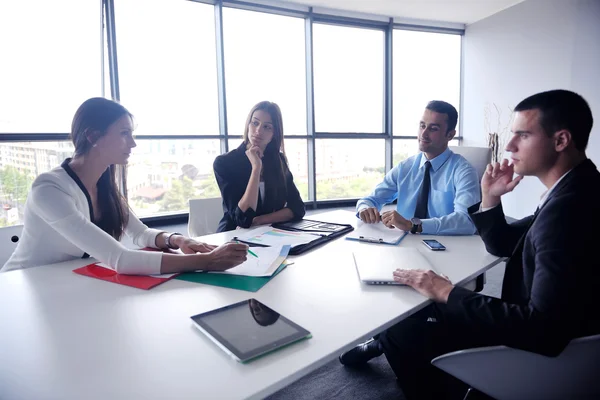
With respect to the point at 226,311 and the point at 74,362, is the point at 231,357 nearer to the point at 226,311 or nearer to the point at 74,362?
the point at 226,311

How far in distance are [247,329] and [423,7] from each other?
533cm

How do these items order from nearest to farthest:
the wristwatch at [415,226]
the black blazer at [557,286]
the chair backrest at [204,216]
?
the black blazer at [557,286] → the wristwatch at [415,226] → the chair backrest at [204,216]

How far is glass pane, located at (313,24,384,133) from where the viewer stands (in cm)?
507

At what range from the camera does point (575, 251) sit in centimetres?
93

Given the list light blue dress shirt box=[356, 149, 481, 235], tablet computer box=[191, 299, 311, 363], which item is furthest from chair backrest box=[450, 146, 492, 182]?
tablet computer box=[191, 299, 311, 363]

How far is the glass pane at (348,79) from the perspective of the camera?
5.07 metres

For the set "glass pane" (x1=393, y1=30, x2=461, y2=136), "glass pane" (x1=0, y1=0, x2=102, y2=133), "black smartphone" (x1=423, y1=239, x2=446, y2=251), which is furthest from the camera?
"glass pane" (x1=393, y1=30, x2=461, y2=136)

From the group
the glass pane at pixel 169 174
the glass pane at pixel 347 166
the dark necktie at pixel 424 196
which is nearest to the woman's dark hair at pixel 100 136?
the dark necktie at pixel 424 196

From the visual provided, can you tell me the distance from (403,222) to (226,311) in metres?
1.17

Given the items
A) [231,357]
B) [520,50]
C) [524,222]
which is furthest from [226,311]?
[520,50]

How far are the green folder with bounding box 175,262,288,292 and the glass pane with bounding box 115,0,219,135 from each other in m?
2.93

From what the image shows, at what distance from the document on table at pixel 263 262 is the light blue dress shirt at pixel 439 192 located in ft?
2.64

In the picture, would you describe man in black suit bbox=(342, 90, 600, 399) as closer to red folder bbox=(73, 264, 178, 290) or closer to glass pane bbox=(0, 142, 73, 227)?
red folder bbox=(73, 264, 178, 290)

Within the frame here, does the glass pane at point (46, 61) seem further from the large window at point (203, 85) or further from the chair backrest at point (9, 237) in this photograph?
the chair backrest at point (9, 237)
